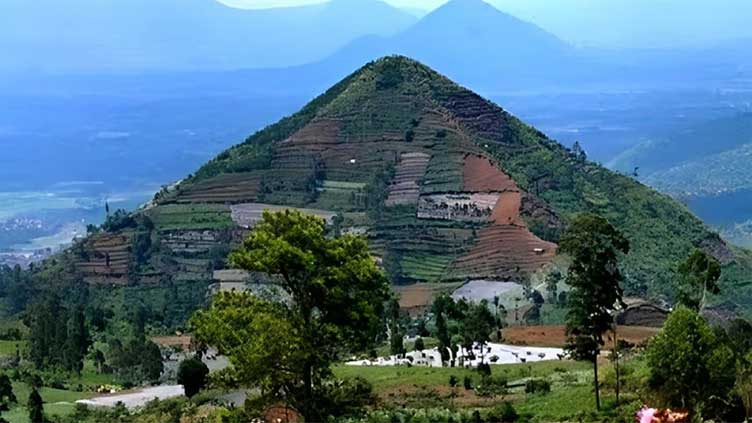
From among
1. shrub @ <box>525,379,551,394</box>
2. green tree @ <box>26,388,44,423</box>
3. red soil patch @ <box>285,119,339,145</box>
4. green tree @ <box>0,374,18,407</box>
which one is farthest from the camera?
red soil patch @ <box>285,119,339,145</box>

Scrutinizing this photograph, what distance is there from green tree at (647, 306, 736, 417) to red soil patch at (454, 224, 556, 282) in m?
44.1

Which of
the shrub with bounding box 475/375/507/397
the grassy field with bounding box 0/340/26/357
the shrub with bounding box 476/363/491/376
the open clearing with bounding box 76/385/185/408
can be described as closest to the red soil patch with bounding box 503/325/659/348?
the shrub with bounding box 476/363/491/376

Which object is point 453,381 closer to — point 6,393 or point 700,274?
point 700,274

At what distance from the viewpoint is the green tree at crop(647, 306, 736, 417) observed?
18.1 metres

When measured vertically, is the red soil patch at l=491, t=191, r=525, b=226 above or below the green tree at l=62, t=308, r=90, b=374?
above

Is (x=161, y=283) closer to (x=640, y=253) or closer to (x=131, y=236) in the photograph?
(x=131, y=236)

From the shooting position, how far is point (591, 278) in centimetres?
2294

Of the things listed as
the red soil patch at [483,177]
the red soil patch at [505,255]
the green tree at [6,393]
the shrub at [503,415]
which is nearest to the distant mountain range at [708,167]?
the red soil patch at [483,177]

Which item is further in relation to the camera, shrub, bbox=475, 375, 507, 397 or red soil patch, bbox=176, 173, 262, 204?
red soil patch, bbox=176, 173, 262, 204

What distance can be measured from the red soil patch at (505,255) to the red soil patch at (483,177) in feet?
17.5

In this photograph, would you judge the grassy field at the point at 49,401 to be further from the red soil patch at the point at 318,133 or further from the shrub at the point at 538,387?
the red soil patch at the point at 318,133

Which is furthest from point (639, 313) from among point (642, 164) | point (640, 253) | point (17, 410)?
point (642, 164)

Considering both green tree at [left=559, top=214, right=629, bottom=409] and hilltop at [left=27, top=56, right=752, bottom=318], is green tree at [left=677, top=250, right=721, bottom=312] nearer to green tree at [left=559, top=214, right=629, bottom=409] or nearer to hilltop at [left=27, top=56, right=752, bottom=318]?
green tree at [left=559, top=214, right=629, bottom=409]

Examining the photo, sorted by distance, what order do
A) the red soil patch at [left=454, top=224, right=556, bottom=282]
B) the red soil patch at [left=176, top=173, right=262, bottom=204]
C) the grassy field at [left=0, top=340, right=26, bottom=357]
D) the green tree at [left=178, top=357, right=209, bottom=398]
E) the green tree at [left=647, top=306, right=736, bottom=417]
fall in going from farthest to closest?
the red soil patch at [left=176, top=173, right=262, bottom=204], the red soil patch at [left=454, top=224, right=556, bottom=282], the grassy field at [left=0, top=340, right=26, bottom=357], the green tree at [left=178, top=357, right=209, bottom=398], the green tree at [left=647, top=306, right=736, bottom=417]
